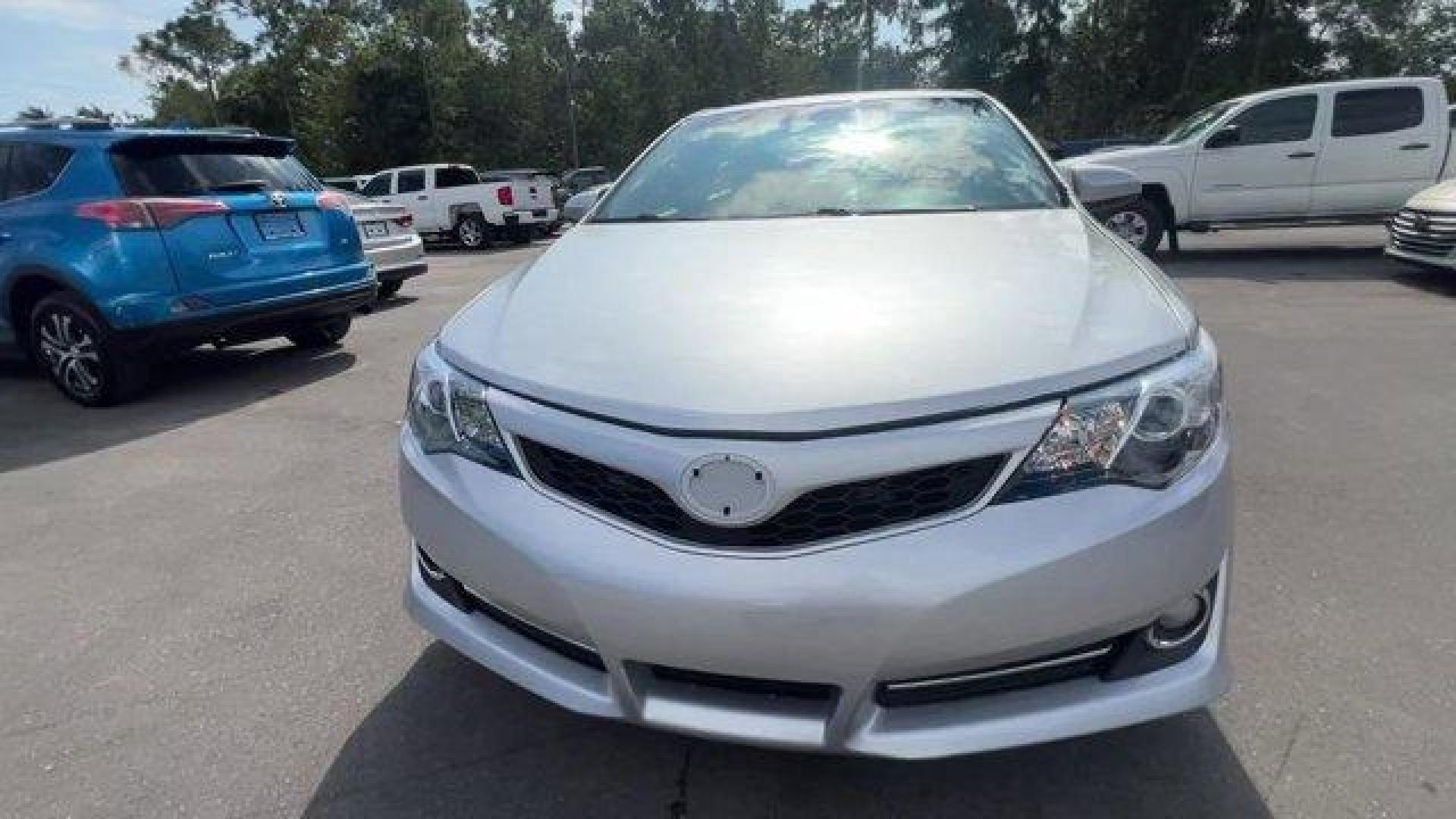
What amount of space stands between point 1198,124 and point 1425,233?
3.47 m

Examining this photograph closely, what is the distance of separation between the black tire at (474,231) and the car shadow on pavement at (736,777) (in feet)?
54.4

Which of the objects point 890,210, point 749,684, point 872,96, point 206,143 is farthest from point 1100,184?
point 206,143

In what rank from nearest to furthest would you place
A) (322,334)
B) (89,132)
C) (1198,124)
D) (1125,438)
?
(1125,438), (89,132), (322,334), (1198,124)

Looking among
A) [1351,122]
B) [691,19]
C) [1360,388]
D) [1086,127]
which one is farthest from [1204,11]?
[1360,388]

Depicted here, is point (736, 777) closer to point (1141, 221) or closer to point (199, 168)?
point (199, 168)

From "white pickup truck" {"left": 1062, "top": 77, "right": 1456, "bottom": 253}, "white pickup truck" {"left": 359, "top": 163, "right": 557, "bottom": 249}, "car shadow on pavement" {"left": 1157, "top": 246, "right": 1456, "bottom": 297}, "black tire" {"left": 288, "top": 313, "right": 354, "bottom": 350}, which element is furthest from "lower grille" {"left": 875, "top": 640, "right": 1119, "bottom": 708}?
"white pickup truck" {"left": 359, "top": 163, "right": 557, "bottom": 249}

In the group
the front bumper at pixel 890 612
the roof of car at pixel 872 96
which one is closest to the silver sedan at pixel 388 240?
the roof of car at pixel 872 96

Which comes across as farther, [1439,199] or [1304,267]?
[1304,267]

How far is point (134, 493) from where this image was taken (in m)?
4.29

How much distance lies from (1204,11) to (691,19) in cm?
1873

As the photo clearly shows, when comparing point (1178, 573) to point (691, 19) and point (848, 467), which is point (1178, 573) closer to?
point (848, 467)

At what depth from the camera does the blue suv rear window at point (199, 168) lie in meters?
5.54

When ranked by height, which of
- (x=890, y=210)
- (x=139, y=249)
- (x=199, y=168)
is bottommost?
(x=139, y=249)

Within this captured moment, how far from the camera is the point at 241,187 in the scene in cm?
595
